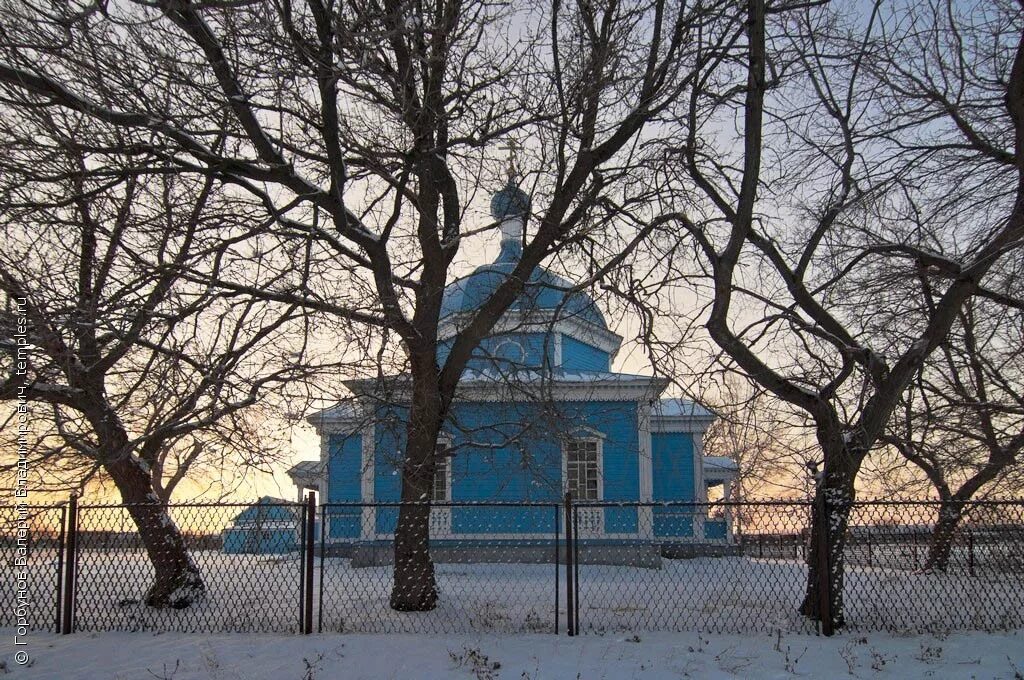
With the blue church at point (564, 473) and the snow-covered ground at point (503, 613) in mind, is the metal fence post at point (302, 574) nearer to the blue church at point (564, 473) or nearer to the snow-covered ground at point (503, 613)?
the snow-covered ground at point (503, 613)

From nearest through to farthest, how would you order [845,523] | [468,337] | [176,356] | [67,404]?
[176,356] < [845,523] < [67,404] < [468,337]

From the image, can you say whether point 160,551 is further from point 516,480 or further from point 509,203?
point 516,480

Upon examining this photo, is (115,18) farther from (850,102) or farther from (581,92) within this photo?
(850,102)

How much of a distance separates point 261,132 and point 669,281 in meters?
4.73

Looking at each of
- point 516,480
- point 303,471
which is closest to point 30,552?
point 303,471

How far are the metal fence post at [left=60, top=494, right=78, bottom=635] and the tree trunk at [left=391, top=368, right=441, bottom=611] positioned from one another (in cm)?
333

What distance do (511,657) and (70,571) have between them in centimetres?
462

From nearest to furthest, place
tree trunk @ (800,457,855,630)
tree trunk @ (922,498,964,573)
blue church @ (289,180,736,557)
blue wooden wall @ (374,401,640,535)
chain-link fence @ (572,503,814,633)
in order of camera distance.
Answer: tree trunk @ (800,457,855,630), chain-link fence @ (572,503,814,633), tree trunk @ (922,498,964,573), blue church @ (289,180,736,557), blue wooden wall @ (374,401,640,535)

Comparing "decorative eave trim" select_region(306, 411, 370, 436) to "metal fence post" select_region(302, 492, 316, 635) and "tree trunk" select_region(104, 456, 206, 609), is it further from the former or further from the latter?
"tree trunk" select_region(104, 456, 206, 609)

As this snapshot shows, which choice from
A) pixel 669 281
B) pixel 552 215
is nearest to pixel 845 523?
pixel 669 281

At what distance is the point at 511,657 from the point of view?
7.34 metres

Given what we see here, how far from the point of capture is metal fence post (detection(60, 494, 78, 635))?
8289mm

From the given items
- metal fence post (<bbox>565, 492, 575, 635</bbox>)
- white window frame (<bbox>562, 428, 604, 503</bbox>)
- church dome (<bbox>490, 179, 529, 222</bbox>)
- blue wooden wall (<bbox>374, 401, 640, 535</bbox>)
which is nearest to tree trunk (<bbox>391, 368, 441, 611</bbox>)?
metal fence post (<bbox>565, 492, 575, 635</bbox>)

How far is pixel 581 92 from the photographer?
8.80 metres
